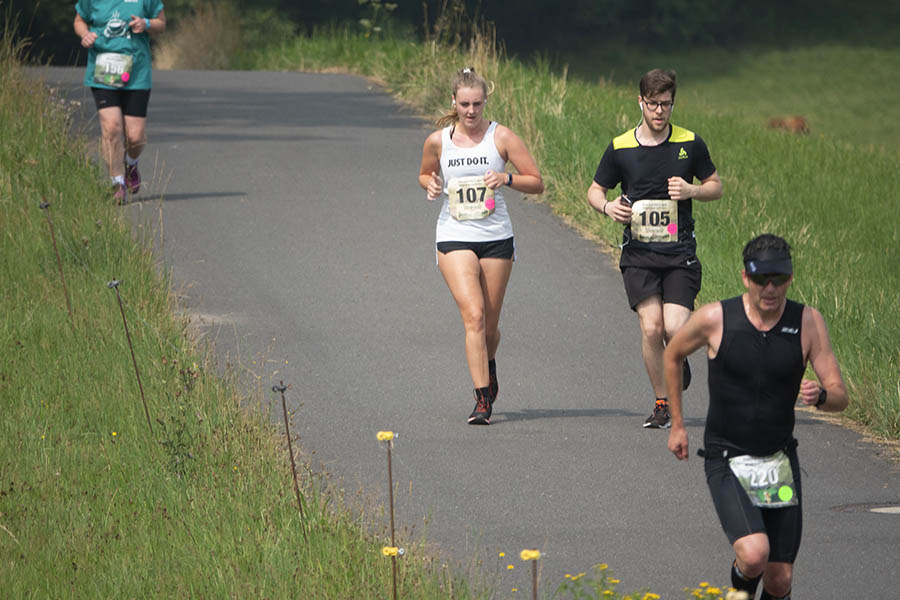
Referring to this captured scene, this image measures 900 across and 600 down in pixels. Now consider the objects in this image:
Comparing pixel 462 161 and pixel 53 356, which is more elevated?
pixel 462 161

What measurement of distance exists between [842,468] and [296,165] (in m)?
9.98

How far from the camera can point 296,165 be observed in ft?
56.2

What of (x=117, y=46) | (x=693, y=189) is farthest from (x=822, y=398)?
(x=117, y=46)

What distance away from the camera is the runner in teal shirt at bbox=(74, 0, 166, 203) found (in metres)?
13.3

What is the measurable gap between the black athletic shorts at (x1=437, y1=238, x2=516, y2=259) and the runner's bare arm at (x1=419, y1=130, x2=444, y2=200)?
11.5 inches

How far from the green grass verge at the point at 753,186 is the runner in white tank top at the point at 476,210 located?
7.53 feet

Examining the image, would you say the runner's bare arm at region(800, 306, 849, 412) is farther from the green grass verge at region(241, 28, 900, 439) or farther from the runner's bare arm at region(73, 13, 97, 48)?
the runner's bare arm at region(73, 13, 97, 48)

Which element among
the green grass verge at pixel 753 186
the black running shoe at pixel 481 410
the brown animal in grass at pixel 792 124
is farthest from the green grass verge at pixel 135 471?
the brown animal in grass at pixel 792 124

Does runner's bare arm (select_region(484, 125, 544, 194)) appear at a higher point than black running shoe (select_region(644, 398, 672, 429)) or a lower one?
higher

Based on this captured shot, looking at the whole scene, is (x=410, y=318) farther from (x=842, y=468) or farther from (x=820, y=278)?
(x=842, y=468)

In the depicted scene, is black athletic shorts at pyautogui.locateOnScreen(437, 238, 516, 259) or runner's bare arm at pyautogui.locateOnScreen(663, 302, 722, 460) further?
black athletic shorts at pyautogui.locateOnScreen(437, 238, 516, 259)

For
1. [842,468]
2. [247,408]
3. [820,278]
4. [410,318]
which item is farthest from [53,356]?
[820,278]

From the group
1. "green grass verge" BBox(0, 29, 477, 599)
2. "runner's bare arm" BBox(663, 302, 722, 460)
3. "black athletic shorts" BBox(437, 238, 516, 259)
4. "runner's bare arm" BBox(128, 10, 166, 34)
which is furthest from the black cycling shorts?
"runner's bare arm" BBox(128, 10, 166, 34)

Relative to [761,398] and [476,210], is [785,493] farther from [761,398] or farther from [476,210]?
[476,210]
